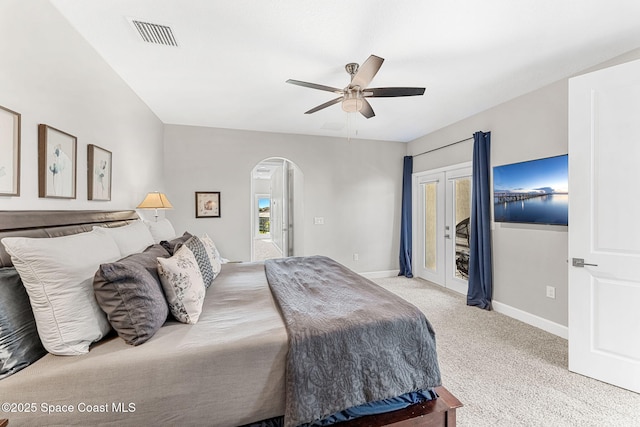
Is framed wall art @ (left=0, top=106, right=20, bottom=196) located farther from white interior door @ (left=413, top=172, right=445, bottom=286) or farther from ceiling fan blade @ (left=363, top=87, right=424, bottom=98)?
white interior door @ (left=413, top=172, right=445, bottom=286)

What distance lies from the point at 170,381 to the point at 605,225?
2908 mm

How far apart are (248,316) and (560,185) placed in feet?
10.5

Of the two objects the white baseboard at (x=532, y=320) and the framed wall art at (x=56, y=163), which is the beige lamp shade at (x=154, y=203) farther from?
the white baseboard at (x=532, y=320)

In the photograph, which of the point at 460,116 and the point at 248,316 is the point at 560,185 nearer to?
the point at 460,116

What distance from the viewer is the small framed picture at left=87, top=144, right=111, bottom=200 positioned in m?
2.12

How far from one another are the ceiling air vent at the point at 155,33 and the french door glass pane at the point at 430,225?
419 cm

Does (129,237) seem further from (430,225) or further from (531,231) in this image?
(430,225)

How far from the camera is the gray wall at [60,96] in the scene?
55.7 inches

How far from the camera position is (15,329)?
1.06m

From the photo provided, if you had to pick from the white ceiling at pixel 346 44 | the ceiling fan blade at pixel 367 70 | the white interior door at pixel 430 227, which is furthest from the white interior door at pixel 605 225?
the white interior door at pixel 430 227

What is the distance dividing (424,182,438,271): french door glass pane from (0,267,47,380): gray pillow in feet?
15.7

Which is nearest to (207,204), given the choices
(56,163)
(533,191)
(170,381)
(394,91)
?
(56,163)

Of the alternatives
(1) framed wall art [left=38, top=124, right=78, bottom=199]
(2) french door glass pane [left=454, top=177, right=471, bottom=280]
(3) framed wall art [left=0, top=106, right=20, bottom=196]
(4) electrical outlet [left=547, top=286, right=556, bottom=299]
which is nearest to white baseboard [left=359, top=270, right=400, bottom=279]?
(2) french door glass pane [left=454, top=177, right=471, bottom=280]

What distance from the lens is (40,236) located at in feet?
4.62
